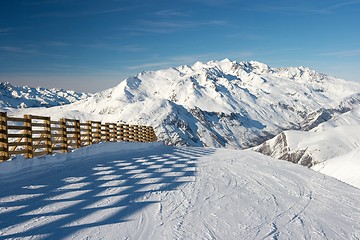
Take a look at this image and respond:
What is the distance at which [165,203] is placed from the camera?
8617 mm

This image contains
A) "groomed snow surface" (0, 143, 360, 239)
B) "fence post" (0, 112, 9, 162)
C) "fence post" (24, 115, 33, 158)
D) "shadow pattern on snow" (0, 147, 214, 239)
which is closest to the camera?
"shadow pattern on snow" (0, 147, 214, 239)

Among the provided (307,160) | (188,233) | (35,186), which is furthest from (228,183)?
(307,160)

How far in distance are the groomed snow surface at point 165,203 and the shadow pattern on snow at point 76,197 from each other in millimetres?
18

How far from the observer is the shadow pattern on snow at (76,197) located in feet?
22.1

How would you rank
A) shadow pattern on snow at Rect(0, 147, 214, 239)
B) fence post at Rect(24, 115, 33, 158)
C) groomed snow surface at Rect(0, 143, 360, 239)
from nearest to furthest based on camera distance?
shadow pattern on snow at Rect(0, 147, 214, 239) < groomed snow surface at Rect(0, 143, 360, 239) < fence post at Rect(24, 115, 33, 158)

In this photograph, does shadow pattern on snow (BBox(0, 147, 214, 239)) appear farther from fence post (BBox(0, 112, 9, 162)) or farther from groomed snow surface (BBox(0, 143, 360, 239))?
fence post (BBox(0, 112, 9, 162))

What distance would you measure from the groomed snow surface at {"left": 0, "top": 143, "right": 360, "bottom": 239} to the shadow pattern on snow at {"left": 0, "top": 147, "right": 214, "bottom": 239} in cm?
2

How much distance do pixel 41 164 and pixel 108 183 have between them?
3826 mm

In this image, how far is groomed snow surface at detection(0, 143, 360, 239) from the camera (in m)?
6.88

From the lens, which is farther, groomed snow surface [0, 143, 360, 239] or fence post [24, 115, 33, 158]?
fence post [24, 115, 33, 158]

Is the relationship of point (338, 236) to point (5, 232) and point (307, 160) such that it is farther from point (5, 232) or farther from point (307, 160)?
point (307, 160)

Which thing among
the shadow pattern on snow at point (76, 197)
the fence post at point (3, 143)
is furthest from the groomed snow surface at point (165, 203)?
the fence post at point (3, 143)

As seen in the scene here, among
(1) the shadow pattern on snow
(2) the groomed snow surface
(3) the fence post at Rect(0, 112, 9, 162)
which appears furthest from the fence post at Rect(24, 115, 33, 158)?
(3) the fence post at Rect(0, 112, 9, 162)

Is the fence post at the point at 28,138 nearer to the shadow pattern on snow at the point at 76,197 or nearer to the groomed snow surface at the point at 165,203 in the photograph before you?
the groomed snow surface at the point at 165,203
